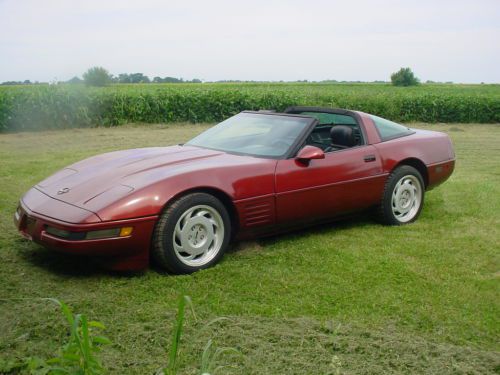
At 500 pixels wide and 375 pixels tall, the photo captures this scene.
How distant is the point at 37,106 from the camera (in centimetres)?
1747

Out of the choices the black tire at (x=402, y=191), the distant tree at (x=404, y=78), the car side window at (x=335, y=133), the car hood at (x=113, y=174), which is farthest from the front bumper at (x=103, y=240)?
the distant tree at (x=404, y=78)

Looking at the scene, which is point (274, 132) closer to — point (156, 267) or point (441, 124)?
point (156, 267)

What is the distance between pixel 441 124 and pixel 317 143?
57.3 feet

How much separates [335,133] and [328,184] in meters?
0.85

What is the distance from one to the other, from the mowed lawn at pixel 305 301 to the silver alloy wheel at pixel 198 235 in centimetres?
15

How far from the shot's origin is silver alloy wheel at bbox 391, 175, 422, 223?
20.3 ft

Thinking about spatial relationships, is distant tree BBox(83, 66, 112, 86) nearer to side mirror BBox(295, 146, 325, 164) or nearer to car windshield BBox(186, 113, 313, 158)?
car windshield BBox(186, 113, 313, 158)

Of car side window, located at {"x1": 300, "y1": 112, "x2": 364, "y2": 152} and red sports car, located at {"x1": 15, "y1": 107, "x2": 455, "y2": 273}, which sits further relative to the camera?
car side window, located at {"x1": 300, "y1": 112, "x2": 364, "y2": 152}

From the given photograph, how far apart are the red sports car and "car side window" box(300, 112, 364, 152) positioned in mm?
11

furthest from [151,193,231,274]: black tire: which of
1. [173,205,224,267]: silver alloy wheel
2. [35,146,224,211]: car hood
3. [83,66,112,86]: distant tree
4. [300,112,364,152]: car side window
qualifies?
[83,66,112,86]: distant tree

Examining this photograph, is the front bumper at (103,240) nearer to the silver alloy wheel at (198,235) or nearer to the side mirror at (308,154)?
the silver alloy wheel at (198,235)

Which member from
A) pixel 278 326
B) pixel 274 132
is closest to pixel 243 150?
pixel 274 132

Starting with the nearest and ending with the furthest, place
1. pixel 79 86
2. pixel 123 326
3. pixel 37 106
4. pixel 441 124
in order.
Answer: pixel 123 326
pixel 37 106
pixel 79 86
pixel 441 124

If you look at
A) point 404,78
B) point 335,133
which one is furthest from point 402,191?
point 404,78
